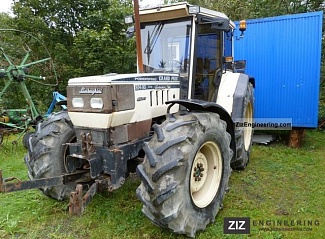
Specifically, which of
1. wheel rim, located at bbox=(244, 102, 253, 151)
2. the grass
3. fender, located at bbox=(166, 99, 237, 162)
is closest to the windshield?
fender, located at bbox=(166, 99, 237, 162)

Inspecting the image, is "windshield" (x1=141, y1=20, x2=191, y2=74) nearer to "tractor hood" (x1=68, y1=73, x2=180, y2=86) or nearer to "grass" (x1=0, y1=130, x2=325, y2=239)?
"tractor hood" (x1=68, y1=73, x2=180, y2=86)

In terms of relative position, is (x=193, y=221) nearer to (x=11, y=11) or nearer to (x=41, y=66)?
(x=41, y=66)

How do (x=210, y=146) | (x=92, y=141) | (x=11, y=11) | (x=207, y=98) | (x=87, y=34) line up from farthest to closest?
(x=11, y=11) < (x=87, y=34) < (x=207, y=98) < (x=210, y=146) < (x=92, y=141)

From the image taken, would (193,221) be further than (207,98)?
No

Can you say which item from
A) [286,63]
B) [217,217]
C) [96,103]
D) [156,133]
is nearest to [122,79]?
[96,103]

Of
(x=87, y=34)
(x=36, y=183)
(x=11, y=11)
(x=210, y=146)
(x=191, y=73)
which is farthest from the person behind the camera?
(x=11, y=11)

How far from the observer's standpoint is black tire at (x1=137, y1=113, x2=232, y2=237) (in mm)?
2316

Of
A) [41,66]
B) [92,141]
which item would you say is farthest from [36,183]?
[41,66]

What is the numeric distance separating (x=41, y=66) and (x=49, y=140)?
263 inches

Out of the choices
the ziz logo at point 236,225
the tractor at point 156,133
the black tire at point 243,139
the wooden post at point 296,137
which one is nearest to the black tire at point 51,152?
the tractor at point 156,133

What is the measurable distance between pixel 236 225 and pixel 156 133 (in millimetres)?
1248

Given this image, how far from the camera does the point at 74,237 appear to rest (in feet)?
8.89

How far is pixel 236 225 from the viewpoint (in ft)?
9.28

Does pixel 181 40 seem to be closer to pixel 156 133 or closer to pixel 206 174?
pixel 156 133
